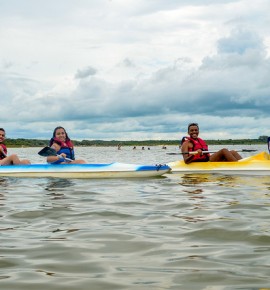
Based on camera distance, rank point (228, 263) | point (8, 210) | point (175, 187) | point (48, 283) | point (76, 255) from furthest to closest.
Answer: point (175, 187) → point (8, 210) → point (76, 255) → point (228, 263) → point (48, 283)

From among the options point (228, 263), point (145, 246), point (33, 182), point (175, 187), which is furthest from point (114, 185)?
point (228, 263)

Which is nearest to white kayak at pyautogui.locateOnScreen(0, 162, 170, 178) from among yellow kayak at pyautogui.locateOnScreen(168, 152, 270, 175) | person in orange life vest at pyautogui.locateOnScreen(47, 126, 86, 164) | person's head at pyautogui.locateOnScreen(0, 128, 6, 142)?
person in orange life vest at pyautogui.locateOnScreen(47, 126, 86, 164)

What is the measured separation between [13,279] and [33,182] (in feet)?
27.0

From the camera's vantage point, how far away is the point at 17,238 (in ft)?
15.8

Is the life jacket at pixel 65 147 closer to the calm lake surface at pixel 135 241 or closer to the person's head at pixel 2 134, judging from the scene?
the person's head at pixel 2 134

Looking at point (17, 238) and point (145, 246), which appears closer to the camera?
point (145, 246)

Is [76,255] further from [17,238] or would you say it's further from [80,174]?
[80,174]

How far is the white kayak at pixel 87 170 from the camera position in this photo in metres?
12.2

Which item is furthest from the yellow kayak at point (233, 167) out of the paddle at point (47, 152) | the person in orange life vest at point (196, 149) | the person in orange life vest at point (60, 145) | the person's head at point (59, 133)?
the paddle at point (47, 152)

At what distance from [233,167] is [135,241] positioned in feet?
29.6

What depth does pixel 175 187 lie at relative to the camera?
1001 centimetres

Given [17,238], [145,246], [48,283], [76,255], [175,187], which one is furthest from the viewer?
[175,187]

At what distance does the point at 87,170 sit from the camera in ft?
40.6

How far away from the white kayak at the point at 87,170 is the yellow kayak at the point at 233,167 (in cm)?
123
